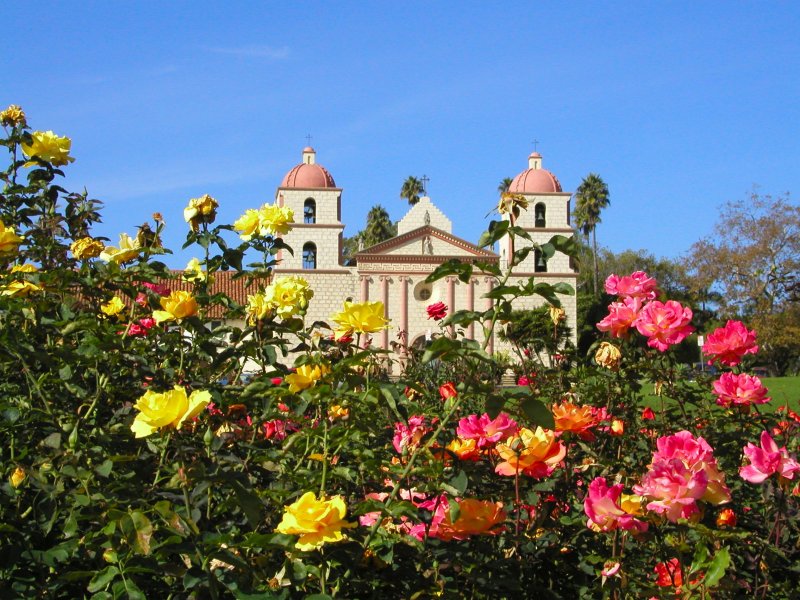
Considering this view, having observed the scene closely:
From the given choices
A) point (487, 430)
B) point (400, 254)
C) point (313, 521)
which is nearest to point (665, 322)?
point (487, 430)

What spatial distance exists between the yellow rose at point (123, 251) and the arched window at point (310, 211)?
3794 cm

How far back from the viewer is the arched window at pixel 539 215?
41.1 m

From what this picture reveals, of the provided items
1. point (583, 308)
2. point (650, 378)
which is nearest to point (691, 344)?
point (583, 308)

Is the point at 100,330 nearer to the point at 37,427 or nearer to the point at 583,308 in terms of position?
the point at 37,427

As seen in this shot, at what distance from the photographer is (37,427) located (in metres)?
1.86

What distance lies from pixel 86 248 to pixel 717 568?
1928mm

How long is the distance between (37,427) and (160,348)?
0.61m

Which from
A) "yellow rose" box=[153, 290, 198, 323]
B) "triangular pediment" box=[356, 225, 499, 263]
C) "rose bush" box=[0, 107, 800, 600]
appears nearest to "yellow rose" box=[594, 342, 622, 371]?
"rose bush" box=[0, 107, 800, 600]

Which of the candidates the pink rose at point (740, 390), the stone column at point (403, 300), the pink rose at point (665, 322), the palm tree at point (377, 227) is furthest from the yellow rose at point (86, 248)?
the palm tree at point (377, 227)

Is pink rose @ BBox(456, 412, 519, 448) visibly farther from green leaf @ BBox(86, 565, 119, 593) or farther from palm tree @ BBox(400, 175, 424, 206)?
palm tree @ BBox(400, 175, 424, 206)

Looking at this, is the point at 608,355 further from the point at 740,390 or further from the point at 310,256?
the point at 310,256

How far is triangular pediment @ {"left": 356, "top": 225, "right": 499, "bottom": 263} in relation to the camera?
39906 millimetres

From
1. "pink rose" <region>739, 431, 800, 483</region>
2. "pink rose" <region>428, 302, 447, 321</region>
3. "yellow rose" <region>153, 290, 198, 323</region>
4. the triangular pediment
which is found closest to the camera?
"pink rose" <region>739, 431, 800, 483</region>

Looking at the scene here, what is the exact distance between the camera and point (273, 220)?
103 inches
